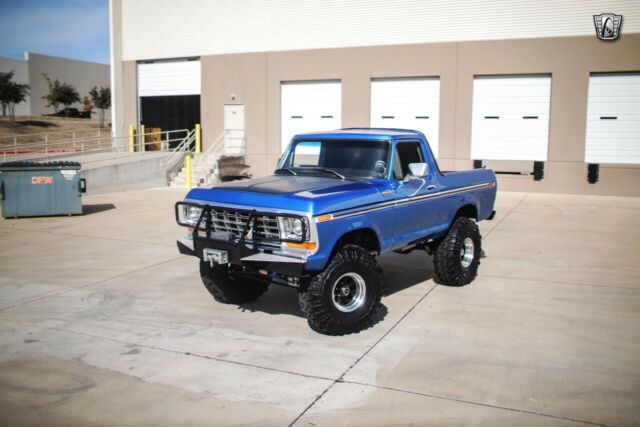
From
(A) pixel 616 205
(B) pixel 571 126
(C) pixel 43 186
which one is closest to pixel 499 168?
(B) pixel 571 126

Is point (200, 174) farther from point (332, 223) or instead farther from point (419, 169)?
point (332, 223)

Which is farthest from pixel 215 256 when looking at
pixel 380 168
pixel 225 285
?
pixel 380 168

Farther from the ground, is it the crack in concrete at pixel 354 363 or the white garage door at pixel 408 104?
the white garage door at pixel 408 104

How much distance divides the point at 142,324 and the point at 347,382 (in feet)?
8.73

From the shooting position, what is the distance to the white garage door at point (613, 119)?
20141mm

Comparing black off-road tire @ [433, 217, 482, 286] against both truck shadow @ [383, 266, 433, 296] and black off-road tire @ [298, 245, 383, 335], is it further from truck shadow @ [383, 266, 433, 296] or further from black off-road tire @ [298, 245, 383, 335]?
black off-road tire @ [298, 245, 383, 335]

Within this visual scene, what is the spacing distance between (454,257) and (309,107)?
57.4 ft

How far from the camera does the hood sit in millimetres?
5982

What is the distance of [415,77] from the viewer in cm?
2291

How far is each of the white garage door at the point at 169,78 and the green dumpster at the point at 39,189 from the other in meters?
13.4

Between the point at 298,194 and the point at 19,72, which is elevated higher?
the point at 19,72

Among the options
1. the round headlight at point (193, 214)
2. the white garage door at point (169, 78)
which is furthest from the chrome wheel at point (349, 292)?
the white garage door at point (169, 78)

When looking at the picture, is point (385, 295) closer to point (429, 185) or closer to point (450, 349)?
point (429, 185)

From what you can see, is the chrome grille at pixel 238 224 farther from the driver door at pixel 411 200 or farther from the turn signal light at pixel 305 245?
the driver door at pixel 411 200
